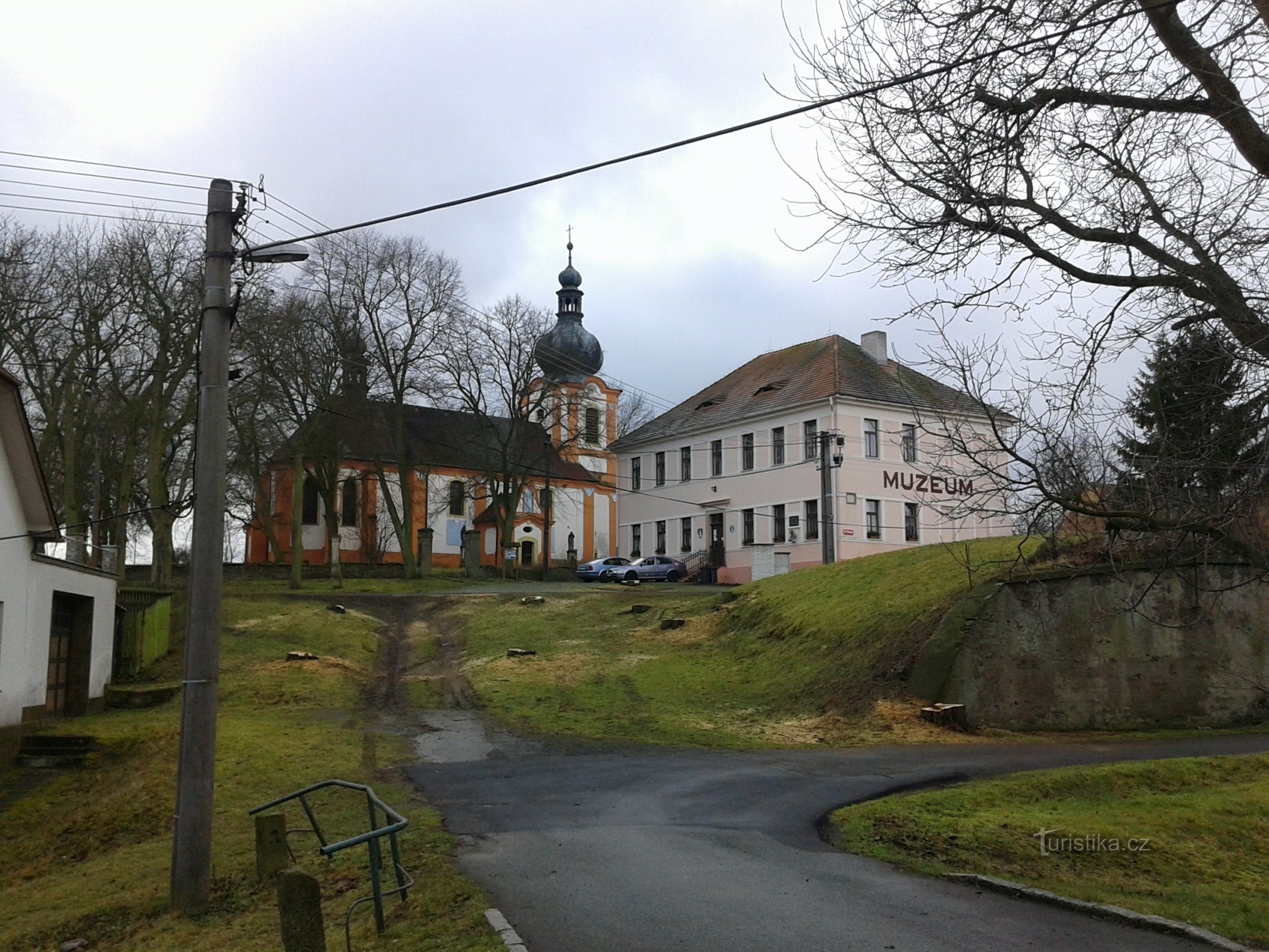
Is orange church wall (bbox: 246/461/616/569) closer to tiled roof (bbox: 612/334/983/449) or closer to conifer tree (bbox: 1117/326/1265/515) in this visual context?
tiled roof (bbox: 612/334/983/449)

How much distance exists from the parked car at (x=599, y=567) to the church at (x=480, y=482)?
2.08 meters

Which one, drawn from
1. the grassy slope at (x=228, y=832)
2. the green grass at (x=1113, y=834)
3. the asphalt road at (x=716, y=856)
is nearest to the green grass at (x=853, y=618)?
the asphalt road at (x=716, y=856)

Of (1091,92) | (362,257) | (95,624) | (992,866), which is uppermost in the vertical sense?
(362,257)

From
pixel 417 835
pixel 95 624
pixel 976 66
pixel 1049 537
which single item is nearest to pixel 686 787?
pixel 417 835

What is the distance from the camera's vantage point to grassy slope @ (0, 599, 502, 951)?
28.8 feet

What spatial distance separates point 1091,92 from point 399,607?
32.2m

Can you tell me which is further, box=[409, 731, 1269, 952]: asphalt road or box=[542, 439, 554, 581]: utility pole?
box=[542, 439, 554, 581]: utility pole

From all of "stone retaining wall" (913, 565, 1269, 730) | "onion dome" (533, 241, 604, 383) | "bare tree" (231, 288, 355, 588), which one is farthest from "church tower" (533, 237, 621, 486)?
"stone retaining wall" (913, 565, 1269, 730)

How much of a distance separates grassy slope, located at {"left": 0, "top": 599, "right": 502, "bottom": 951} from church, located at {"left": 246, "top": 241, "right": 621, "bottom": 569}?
25434 mm

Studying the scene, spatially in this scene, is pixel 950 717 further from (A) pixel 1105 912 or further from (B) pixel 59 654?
(B) pixel 59 654

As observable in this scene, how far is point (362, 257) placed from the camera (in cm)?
4912

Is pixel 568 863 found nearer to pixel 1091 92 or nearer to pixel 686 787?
pixel 686 787

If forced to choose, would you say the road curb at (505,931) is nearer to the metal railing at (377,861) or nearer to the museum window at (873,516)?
the metal railing at (377,861)

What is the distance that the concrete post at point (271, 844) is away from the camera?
963 cm
